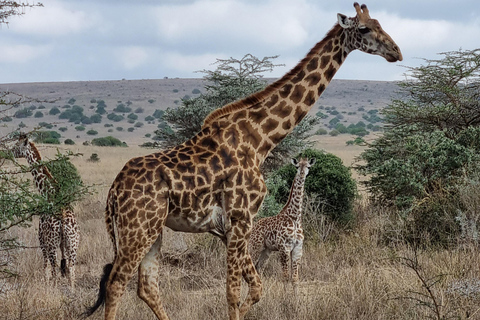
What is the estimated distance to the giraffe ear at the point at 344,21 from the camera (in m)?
6.01

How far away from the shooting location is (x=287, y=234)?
27.3ft

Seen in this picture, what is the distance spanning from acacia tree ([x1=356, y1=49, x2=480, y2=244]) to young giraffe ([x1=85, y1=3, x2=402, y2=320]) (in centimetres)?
470

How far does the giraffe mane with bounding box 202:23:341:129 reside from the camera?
19.3 feet

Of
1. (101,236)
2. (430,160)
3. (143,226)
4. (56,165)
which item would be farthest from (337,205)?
(143,226)

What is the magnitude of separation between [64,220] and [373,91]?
293 feet

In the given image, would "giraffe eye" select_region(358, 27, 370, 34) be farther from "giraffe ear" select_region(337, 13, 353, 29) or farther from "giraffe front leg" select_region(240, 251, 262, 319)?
"giraffe front leg" select_region(240, 251, 262, 319)

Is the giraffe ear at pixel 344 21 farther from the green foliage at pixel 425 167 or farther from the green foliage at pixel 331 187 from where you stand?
the green foliage at pixel 331 187

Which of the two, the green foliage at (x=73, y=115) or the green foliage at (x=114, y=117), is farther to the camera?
the green foliage at (x=114, y=117)

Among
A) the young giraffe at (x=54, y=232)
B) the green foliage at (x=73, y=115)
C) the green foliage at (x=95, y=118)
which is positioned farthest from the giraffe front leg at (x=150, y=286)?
the green foliage at (x=73, y=115)

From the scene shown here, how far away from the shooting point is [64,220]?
27.9 ft

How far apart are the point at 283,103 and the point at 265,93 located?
0.20 metres

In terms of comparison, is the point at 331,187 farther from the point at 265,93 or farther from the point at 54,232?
the point at 265,93

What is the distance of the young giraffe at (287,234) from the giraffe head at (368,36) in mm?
2786

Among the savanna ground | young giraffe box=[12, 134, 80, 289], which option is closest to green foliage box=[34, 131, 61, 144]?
young giraffe box=[12, 134, 80, 289]
